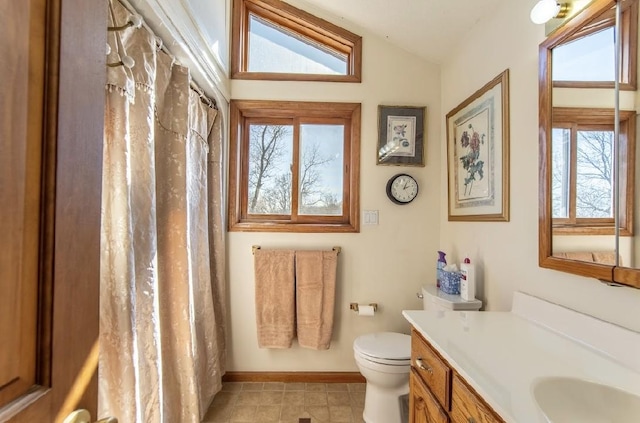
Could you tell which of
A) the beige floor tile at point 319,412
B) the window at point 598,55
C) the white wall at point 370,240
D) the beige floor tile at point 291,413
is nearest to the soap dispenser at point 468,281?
the white wall at point 370,240

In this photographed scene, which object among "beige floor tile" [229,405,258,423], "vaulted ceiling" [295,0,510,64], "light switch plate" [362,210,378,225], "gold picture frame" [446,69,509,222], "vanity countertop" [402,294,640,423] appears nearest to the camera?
"vanity countertop" [402,294,640,423]

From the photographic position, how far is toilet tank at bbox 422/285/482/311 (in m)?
1.51

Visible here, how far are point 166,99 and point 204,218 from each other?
689mm

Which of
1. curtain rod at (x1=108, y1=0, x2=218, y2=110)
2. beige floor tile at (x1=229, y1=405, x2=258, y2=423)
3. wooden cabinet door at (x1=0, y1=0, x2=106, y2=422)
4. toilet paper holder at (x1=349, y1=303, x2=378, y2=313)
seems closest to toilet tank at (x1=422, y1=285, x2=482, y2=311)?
toilet paper holder at (x1=349, y1=303, x2=378, y2=313)

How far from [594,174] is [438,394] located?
36.2 inches

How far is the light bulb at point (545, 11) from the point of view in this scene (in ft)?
3.51

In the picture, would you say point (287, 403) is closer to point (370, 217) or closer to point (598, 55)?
point (370, 217)

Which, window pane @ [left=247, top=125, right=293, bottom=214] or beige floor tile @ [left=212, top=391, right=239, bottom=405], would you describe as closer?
beige floor tile @ [left=212, top=391, right=239, bottom=405]

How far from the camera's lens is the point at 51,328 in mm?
446

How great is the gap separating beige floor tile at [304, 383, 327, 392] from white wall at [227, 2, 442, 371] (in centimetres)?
10

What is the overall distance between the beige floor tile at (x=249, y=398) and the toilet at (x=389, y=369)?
713 mm

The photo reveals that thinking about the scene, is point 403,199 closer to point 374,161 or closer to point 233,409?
point 374,161

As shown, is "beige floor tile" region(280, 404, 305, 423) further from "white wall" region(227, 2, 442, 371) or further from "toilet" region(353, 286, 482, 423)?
"toilet" region(353, 286, 482, 423)

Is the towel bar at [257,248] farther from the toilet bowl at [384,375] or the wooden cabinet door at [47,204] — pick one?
the wooden cabinet door at [47,204]
